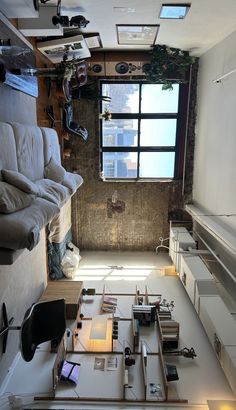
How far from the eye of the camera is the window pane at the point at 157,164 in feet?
18.9

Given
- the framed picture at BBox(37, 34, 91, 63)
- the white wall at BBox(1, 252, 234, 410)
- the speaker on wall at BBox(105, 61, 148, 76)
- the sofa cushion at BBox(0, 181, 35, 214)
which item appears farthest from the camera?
the speaker on wall at BBox(105, 61, 148, 76)

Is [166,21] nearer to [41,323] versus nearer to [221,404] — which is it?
[41,323]

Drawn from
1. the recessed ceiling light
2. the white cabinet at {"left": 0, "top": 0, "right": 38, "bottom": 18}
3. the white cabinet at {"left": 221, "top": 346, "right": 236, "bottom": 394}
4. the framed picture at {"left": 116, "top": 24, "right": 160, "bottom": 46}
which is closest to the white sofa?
the white cabinet at {"left": 0, "top": 0, "right": 38, "bottom": 18}

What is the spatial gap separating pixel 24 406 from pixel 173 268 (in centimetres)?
313

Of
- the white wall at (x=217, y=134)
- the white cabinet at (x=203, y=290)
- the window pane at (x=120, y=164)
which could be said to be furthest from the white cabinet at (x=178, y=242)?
the window pane at (x=120, y=164)

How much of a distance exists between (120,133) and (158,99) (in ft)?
2.91

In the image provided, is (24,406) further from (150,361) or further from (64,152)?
(64,152)

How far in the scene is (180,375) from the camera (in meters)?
3.04

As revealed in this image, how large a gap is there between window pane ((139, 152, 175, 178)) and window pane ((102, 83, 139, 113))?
849 mm

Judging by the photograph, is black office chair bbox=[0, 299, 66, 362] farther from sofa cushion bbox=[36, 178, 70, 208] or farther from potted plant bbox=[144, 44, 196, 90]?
potted plant bbox=[144, 44, 196, 90]

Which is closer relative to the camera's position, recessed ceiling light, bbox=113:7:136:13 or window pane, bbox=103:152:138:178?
recessed ceiling light, bbox=113:7:136:13

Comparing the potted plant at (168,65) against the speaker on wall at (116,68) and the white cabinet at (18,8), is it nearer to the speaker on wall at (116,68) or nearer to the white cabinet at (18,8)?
the speaker on wall at (116,68)

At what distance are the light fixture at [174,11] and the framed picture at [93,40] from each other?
1.08 meters

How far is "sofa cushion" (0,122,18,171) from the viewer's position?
2.36 m
